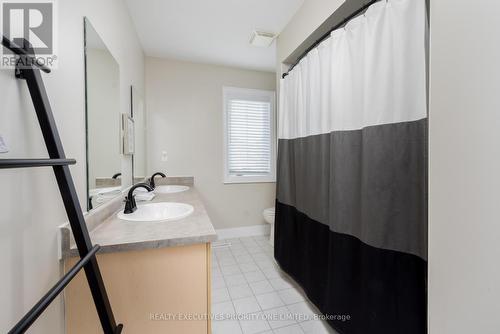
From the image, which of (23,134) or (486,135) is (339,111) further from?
(23,134)

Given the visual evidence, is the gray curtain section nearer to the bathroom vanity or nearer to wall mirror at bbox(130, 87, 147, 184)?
the bathroom vanity

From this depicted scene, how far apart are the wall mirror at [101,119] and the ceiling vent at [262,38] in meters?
1.48

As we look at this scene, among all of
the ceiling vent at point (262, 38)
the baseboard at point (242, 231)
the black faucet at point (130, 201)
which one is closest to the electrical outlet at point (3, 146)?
the black faucet at point (130, 201)

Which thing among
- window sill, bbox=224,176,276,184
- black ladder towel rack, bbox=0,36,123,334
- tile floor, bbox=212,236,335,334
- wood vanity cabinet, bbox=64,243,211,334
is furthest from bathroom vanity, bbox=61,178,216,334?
window sill, bbox=224,176,276,184

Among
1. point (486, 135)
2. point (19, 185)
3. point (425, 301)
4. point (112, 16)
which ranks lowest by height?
point (425, 301)

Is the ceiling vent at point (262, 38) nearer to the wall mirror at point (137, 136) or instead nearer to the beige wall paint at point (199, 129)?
the beige wall paint at point (199, 129)

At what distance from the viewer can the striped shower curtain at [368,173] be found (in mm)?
961

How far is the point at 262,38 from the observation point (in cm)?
234

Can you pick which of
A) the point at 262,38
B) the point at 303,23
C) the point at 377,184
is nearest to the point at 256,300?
the point at 377,184

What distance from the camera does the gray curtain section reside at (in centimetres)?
95

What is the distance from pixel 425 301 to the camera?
94cm

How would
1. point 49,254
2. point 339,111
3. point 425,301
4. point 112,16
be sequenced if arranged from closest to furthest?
point 49,254, point 425,301, point 339,111, point 112,16

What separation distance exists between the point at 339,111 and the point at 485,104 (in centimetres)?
78

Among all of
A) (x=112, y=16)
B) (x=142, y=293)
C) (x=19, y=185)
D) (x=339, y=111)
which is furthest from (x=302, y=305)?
(x=112, y=16)
